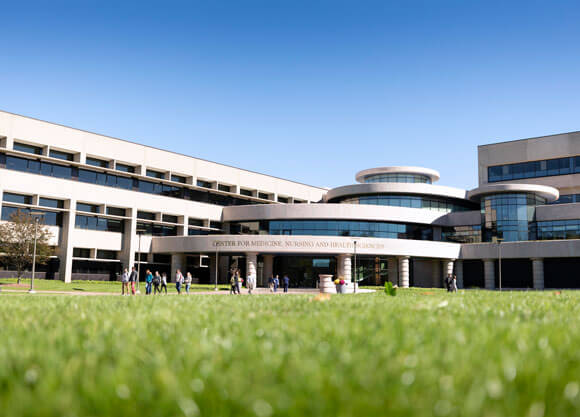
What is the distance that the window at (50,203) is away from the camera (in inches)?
2160

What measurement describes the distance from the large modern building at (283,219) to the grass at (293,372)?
51.7 m

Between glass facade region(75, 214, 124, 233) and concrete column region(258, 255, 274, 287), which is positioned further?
concrete column region(258, 255, 274, 287)

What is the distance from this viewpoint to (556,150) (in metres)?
70.2

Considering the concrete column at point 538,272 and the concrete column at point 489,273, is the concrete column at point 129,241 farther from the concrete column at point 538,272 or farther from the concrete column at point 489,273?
the concrete column at point 538,272

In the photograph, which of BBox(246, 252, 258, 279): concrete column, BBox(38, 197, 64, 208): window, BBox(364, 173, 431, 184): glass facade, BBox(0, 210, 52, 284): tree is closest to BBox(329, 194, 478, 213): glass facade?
BBox(364, 173, 431, 184): glass facade

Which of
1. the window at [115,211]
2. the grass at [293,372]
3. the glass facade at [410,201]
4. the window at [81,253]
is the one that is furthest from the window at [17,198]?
the grass at [293,372]

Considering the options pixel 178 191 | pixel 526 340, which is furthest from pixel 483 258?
pixel 526 340

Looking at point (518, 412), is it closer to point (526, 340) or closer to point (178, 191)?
point (526, 340)

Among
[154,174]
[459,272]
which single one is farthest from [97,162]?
[459,272]

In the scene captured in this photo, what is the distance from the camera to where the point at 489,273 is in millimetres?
59875

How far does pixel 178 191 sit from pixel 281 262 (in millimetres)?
17471

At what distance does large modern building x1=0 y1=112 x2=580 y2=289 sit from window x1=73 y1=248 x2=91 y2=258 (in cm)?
12

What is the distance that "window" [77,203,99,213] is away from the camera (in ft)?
190

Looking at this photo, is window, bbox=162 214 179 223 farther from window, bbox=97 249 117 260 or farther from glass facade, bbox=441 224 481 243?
glass facade, bbox=441 224 481 243
